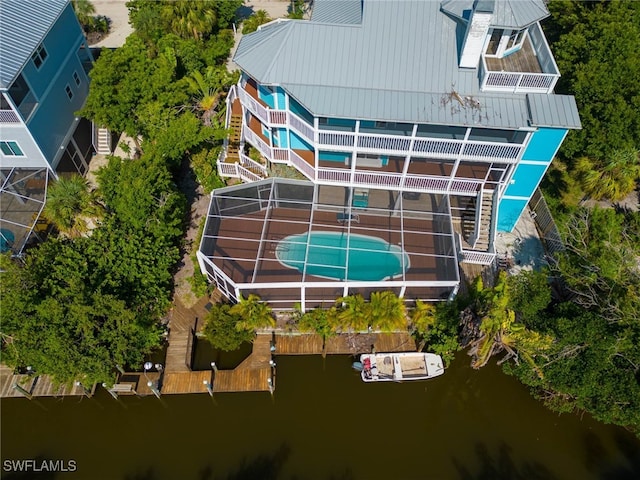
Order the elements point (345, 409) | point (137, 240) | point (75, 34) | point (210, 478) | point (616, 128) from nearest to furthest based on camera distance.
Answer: point (210, 478) → point (345, 409) → point (137, 240) → point (616, 128) → point (75, 34)

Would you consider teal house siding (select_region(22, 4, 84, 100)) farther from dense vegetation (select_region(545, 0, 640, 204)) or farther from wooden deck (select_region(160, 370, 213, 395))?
dense vegetation (select_region(545, 0, 640, 204))

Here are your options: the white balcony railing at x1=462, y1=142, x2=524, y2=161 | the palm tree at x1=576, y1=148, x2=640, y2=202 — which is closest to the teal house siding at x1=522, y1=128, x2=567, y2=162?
the white balcony railing at x1=462, y1=142, x2=524, y2=161

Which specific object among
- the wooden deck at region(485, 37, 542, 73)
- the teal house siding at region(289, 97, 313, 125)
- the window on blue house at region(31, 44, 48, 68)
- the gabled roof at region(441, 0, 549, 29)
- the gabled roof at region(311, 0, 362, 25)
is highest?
the gabled roof at region(441, 0, 549, 29)

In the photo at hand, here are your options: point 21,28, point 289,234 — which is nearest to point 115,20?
point 21,28

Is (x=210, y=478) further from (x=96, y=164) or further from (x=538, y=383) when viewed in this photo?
(x=96, y=164)

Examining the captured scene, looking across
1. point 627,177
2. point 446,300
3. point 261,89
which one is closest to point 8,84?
point 261,89

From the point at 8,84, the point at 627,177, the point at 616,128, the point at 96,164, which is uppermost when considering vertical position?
the point at 8,84

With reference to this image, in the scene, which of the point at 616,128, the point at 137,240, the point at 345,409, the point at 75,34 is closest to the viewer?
the point at 345,409

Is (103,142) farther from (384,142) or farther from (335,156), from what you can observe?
(384,142)
